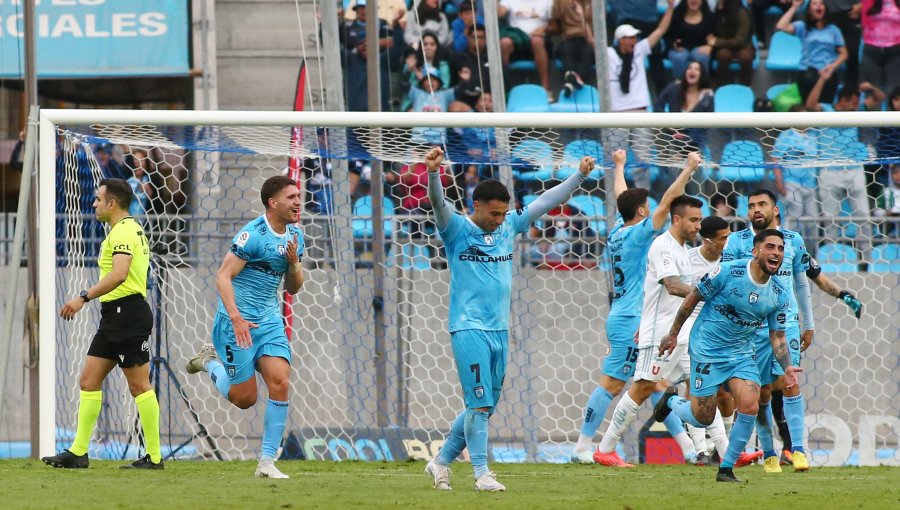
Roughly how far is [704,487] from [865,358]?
16.6ft

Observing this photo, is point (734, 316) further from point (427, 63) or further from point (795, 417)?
point (427, 63)

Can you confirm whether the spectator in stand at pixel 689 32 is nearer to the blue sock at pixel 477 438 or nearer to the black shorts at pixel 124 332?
the black shorts at pixel 124 332

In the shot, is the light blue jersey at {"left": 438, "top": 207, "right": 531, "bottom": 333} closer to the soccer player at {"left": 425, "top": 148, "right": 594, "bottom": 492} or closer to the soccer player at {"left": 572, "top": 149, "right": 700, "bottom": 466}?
the soccer player at {"left": 425, "top": 148, "right": 594, "bottom": 492}

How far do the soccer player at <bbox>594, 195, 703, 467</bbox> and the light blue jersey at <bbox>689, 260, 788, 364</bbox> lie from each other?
1.38 metres

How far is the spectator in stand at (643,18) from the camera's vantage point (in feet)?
51.8

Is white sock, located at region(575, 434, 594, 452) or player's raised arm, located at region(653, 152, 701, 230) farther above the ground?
player's raised arm, located at region(653, 152, 701, 230)

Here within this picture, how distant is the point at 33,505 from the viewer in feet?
20.8

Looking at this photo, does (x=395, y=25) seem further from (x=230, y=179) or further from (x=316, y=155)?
(x=316, y=155)

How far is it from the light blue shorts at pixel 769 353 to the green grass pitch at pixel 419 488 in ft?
2.19

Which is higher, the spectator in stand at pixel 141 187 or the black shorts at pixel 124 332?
the spectator in stand at pixel 141 187

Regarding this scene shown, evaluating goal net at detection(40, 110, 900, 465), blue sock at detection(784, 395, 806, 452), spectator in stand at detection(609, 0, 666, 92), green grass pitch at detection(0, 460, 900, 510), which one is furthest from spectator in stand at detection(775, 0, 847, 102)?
blue sock at detection(784, 395, 806, 452)

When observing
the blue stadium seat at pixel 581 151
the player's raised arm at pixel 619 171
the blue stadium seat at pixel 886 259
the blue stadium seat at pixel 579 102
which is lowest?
the blue stadium seat at pixel 886 259

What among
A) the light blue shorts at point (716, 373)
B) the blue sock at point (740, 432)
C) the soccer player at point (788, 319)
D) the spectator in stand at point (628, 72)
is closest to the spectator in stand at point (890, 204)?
the soccer player at point (788, 319)

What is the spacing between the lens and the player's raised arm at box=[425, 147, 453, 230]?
6.98m
